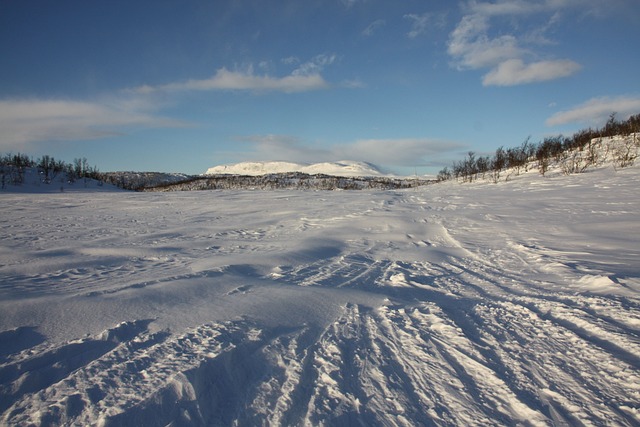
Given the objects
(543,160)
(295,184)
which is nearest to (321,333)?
(543,160)

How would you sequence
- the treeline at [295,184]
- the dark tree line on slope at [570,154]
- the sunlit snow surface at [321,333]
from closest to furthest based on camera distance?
the sunlit snow surface at [321,333], the dark tree line on slope at [570,154], the treeline at [295,184]

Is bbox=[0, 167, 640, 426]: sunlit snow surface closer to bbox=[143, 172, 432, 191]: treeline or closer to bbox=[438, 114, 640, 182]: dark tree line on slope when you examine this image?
bbox=[438, 114, 640, 182]: dark tree line on slope

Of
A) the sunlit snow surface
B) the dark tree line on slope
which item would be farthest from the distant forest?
the sunlit snow surface

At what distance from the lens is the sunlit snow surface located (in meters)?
1.27

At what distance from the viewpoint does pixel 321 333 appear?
1.85 meters

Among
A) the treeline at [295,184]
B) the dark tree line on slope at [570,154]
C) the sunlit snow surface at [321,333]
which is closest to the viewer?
the sunlit snow surface at [321,333]

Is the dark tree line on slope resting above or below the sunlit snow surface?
above

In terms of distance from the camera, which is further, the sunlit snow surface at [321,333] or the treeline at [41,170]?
the treeline at [41,170]

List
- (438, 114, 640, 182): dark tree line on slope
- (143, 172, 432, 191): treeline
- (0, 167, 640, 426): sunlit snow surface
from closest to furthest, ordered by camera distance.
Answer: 1. (0, 167, 640, 426): sunlit snow surface
2. (438, 114, 640, 182): dark tree line on slope
3. (143, 172, 432, 191): treeline

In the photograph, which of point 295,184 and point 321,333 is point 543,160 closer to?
point 321,333

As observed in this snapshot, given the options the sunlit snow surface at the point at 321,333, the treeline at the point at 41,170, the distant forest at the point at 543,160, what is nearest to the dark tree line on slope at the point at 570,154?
the distant forest at the point at 543,160

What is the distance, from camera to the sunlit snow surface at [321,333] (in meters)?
1.27

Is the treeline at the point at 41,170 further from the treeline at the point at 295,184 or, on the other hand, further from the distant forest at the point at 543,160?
the treeline at the point at 295,184

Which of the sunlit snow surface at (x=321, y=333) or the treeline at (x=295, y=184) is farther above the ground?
the treeline at (x=295, y=184)
